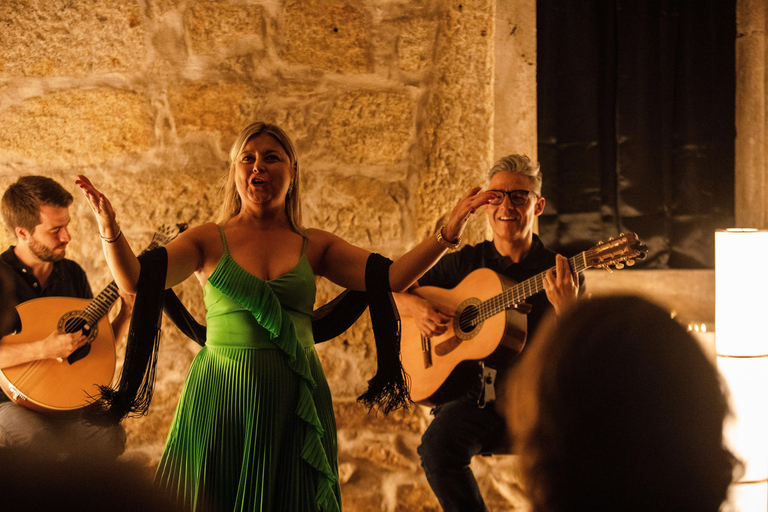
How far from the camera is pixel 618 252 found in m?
2.16

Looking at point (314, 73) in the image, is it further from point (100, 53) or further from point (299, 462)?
point (299, 462)

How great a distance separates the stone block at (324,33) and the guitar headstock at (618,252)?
1476mm

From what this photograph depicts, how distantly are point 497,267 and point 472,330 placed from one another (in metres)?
0.32

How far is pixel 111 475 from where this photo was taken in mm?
535

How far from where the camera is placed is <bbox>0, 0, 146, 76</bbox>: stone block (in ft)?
9.55

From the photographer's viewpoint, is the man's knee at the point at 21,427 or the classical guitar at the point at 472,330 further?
the classical guitar at the point at 472,330

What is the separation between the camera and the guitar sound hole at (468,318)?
2.52m

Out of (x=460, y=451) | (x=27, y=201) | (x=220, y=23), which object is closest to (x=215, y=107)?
(x=220, y=23)

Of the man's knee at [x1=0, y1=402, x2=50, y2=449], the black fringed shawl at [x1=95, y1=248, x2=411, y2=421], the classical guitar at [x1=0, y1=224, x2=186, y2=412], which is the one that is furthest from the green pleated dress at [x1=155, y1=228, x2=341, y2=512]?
the man's knee at [x1=0, y1=402, x2=50, y2=449]

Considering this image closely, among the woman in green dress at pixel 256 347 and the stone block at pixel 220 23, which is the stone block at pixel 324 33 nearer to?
the stone block at pixel 220 23

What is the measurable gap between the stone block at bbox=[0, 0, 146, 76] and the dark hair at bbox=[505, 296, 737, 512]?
2850 millimetres

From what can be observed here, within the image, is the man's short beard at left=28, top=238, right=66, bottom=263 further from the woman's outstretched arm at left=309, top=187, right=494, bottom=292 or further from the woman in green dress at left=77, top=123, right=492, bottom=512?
the woman's outstretched arm at left=309, top=187, right=494, bottom=292

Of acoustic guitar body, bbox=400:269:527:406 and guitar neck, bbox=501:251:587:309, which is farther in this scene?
acoustic guitar body, bbox=400:269:527:406

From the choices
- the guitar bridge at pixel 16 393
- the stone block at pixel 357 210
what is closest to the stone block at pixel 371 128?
the stone block at pixel 357 210
